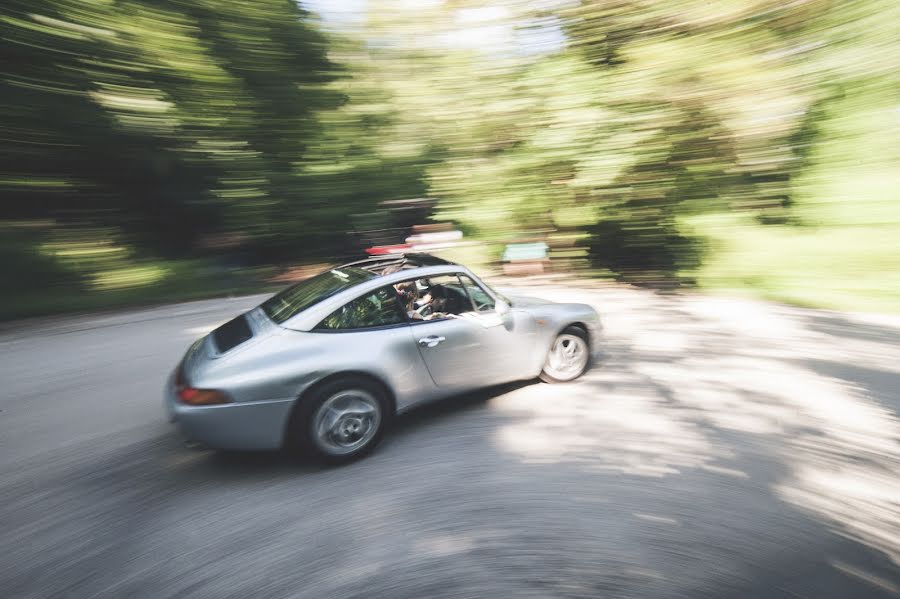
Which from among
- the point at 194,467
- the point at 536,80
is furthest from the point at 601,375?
the point at 536,80

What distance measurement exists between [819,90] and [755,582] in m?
10.5

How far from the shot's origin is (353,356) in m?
3.60

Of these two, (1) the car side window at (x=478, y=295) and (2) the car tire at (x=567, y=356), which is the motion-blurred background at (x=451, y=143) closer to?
(2) the car tire at (x=567, y=356)

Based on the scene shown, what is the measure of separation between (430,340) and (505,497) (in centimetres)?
127

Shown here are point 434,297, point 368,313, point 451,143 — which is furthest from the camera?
point 451,143

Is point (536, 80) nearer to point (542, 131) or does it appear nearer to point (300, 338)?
point (542, 131)

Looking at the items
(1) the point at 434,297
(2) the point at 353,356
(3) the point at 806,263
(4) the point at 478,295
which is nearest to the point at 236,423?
(2) the point at 353,356

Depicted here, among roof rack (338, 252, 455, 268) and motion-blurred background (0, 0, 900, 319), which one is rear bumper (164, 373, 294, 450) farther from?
motion-blurred background (0, 0, 900, 319)

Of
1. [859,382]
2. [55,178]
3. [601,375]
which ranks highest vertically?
[55,178]

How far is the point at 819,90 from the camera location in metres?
9.67

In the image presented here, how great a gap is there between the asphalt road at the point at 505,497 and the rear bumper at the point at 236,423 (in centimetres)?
36

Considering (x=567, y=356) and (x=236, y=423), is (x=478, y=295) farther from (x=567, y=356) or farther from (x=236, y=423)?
(x=236, y=423)

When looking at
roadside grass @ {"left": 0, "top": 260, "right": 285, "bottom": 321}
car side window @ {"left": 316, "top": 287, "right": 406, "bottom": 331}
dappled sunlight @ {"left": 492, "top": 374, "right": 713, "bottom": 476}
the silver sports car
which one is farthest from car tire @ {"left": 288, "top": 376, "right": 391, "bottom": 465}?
roadside grass @ {"left": 0, "top": 260, "right": 285, "bottom": 321}

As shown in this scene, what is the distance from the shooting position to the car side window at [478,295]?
4273mm
